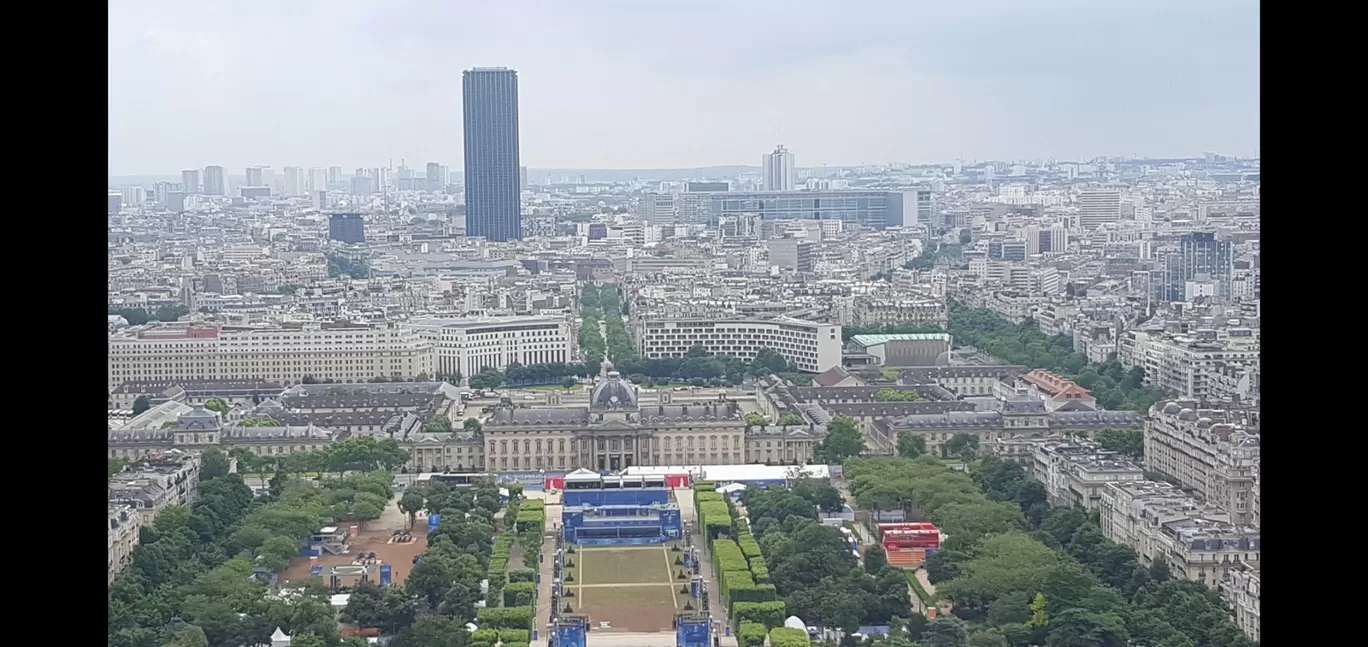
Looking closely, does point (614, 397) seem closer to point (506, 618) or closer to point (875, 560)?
→ point (875, 560)

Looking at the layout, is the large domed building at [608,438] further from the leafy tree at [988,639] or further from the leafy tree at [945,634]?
the leafy tree at [988,639]

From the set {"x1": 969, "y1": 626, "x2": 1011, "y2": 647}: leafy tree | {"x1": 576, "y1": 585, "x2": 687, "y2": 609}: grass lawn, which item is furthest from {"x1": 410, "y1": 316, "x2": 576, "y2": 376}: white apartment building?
{"x1": 969, "y1": 626, "x2": 1011, "y2": 647}: leafy tree

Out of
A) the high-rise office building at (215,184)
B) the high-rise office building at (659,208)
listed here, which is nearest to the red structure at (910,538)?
the high-rise office building at (659,208)

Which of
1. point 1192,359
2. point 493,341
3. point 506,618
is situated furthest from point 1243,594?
point 493,341
